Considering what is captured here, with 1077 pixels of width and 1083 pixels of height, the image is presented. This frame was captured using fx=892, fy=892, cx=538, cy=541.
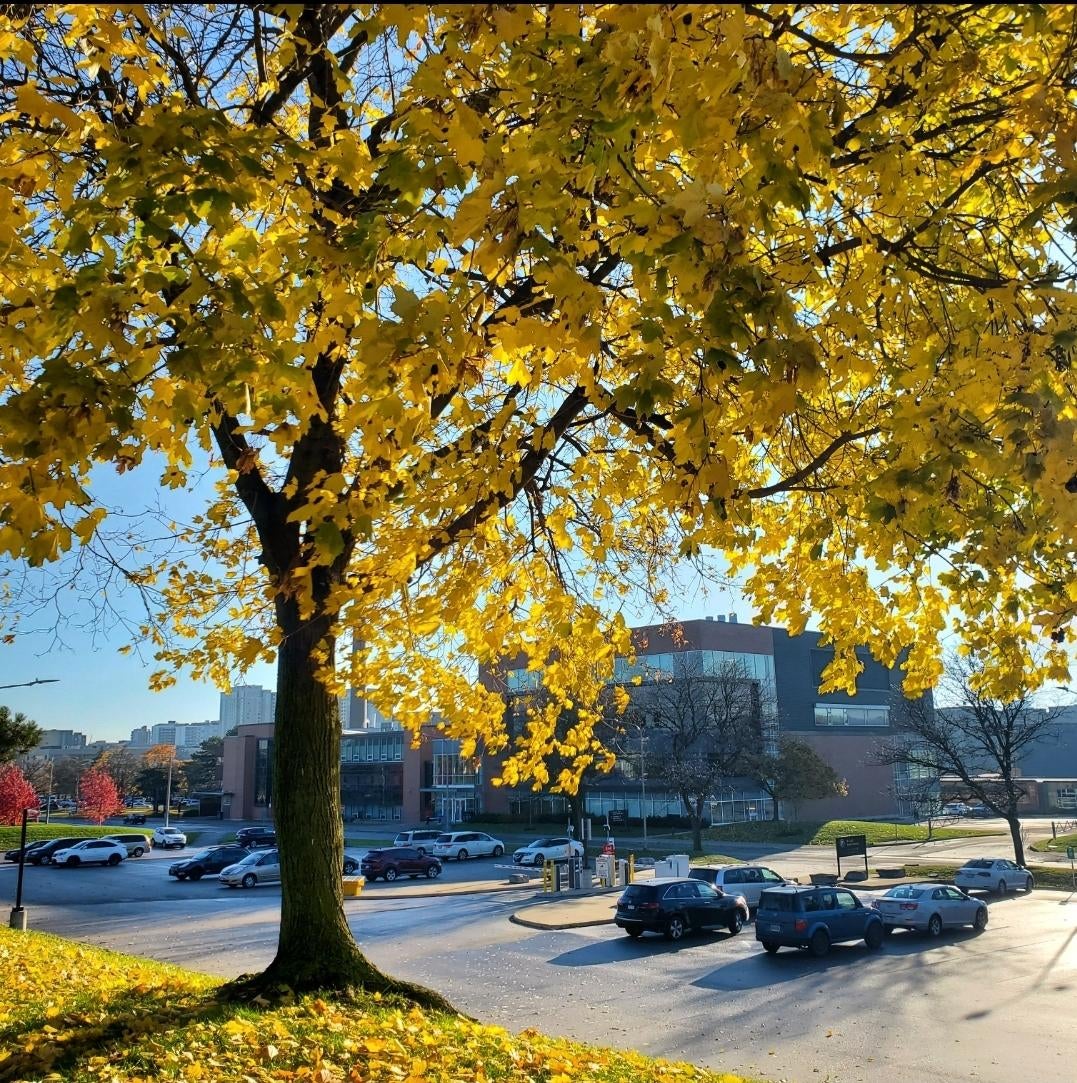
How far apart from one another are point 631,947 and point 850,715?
52524mm

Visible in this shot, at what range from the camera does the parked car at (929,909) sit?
65.0 ft

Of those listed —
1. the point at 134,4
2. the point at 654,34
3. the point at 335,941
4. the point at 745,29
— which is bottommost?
the point at 335,941

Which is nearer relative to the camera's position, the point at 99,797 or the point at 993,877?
the point at 993,877

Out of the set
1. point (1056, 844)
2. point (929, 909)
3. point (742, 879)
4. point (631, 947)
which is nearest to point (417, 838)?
point (742, 879)

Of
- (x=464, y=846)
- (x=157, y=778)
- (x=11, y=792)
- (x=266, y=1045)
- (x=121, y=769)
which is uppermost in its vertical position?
(x=266, y=1045)

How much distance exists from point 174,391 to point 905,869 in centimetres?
3648

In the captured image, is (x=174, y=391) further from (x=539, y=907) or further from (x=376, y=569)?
(x=539, y=907)

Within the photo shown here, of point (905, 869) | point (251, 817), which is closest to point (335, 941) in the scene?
point (905, 869)

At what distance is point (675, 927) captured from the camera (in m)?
19.0

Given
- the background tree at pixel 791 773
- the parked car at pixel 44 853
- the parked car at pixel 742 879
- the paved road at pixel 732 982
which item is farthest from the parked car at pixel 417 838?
the parked car at pixel 742 879

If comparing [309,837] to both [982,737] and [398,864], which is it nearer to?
[398,864]

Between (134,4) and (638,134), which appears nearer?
(134,4)

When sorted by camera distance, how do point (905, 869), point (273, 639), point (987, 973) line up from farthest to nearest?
point (905, 869) < point (987, 973) < point (273, 639)

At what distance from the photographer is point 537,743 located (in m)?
9.53
